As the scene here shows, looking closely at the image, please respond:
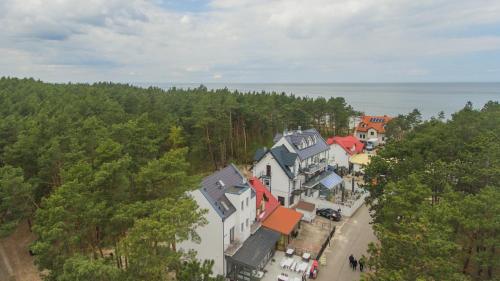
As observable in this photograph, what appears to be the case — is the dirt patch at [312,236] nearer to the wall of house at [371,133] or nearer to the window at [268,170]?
the window at [268,170]

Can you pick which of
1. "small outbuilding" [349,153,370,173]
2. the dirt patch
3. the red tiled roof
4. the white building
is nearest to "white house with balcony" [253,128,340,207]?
the dirt patch

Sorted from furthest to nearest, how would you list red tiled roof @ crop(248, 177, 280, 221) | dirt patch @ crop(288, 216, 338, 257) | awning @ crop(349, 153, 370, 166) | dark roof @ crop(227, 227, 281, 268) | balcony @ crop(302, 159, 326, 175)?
awning @ crop(349, 153, 370, 166) < balcony @ crop(302, 159, 326, 175) < red tiled roof @ crop(248, 177, 280, 221) < dirt patch @ crop(288, 216, 338, 257) < dark roof @ crop(227, 227, 281, 268)

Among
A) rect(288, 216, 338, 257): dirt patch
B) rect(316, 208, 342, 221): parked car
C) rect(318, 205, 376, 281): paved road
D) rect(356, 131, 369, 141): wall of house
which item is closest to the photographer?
rect(318, 205, 376, 281): paved road

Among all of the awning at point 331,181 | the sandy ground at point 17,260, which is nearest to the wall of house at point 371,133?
the awning at point 331,181

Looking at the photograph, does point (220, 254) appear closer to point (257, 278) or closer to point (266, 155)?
point (257, 278)

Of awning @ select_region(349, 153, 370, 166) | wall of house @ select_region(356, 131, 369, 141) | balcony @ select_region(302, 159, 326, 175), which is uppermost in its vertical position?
wall of house @ select_region(356, 131, 369, 141)

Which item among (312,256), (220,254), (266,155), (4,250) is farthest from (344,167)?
(4,250)

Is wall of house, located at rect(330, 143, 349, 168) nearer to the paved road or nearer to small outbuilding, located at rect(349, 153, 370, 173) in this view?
small outbuilding, located at rect(349, 153, 370, 173)
